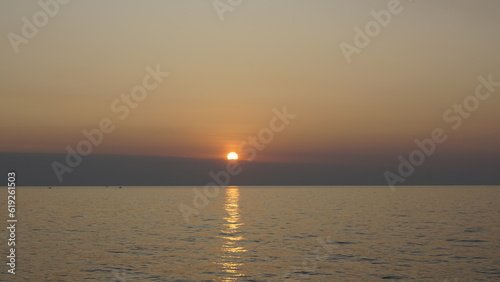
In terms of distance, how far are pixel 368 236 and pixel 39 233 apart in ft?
153

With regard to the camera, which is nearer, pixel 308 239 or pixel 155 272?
pixel 155 272

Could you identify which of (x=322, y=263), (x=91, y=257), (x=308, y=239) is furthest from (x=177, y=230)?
(x=322, y=263)

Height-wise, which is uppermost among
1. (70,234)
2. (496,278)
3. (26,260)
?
(70,234)

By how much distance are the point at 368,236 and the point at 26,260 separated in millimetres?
43425

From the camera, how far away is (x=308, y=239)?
216 feet

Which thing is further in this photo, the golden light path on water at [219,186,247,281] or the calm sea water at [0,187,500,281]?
the golden light path on water at [219,186,247,281]

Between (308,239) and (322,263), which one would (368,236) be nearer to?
(308,239)

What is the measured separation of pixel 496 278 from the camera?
40.6 m

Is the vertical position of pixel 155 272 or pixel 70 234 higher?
pixel 70 234

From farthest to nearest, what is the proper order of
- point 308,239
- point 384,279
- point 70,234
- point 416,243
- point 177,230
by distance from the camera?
1. point 177,230
2. point 70,234
3. point 308,239
4. point 416,243
5. point 384,279

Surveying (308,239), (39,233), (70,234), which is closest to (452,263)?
(308,239)

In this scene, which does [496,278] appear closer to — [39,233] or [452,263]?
[452,263]

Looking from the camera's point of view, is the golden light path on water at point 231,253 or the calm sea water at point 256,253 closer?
the calm sea water at point 256,253

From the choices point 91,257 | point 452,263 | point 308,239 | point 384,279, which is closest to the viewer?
point 384,279
